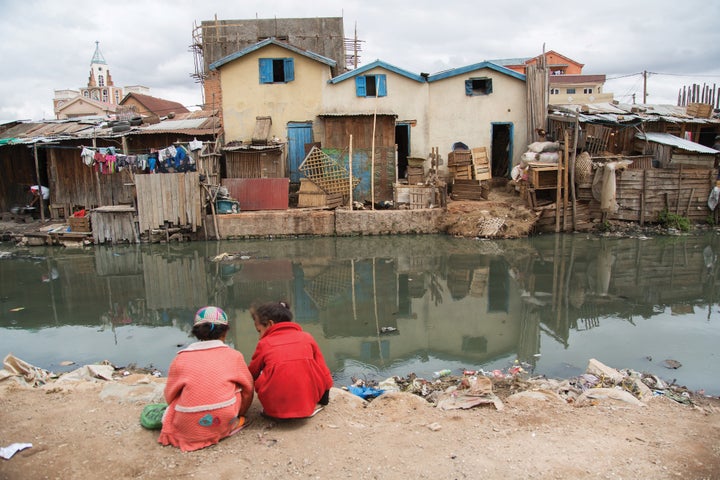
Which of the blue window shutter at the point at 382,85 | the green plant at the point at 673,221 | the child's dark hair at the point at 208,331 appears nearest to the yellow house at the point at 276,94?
the blue window shutter at the point at 382,85

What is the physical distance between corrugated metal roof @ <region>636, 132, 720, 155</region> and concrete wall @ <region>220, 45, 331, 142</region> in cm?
1062

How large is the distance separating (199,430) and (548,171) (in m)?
13.8

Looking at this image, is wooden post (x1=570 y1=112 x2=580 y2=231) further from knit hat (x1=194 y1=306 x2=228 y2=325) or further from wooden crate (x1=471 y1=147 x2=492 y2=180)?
knit hat (x1=194 y1=306 x2=228 y2=325)

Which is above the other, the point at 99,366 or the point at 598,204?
the point at 598,204

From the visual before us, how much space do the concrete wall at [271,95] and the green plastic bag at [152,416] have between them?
1479cm

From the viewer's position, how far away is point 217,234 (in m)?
14.5

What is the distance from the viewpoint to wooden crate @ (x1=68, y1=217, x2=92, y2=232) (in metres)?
14.5

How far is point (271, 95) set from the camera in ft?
58.0

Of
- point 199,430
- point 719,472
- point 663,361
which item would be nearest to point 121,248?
point 199,430

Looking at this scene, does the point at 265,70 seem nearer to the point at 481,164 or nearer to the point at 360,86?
the point at 360,86

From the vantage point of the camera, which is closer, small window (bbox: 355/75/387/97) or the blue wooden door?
small window (bbox: 355/75/387/97)

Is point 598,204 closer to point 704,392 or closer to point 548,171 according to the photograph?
point 548,171

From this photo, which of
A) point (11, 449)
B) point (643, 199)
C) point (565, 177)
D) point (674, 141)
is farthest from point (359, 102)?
point (11, 449)

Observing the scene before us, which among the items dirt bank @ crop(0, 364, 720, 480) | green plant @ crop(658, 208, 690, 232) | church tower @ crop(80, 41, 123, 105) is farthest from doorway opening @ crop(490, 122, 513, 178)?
church tower @ crop(80, 41, 123, 105)
